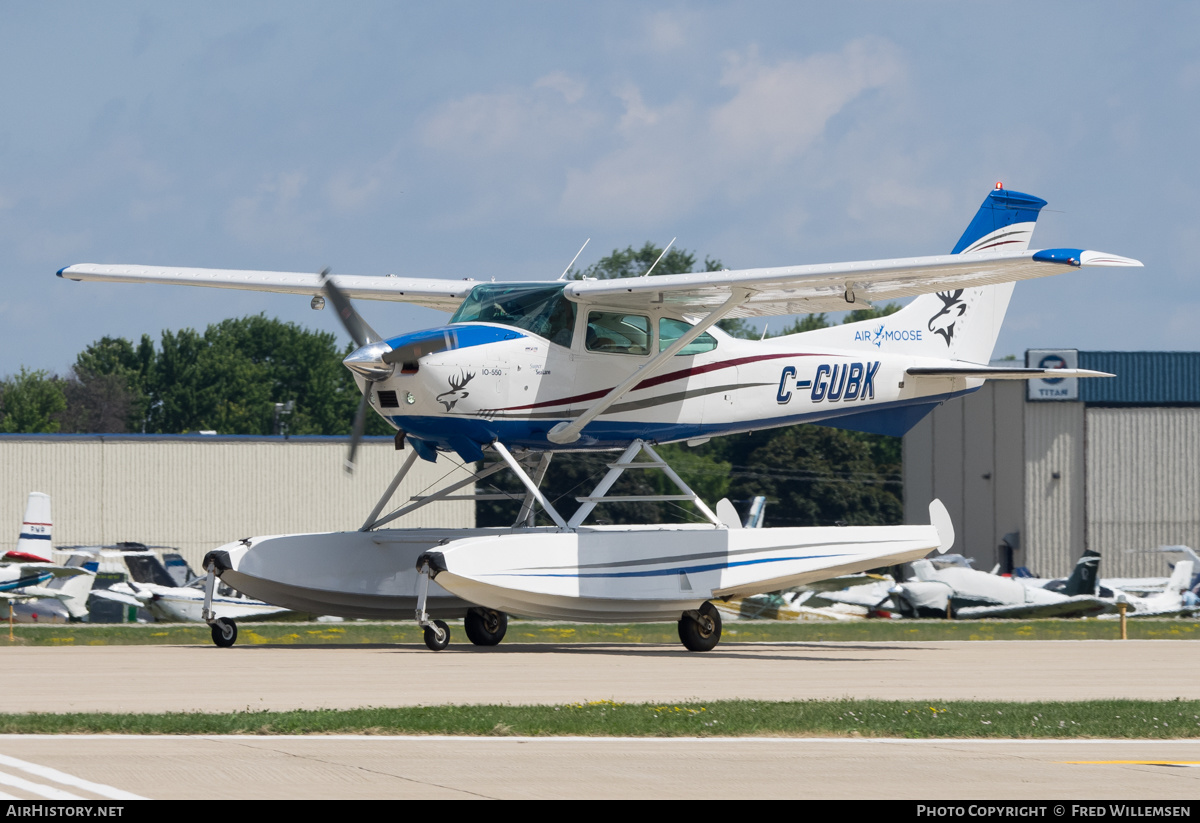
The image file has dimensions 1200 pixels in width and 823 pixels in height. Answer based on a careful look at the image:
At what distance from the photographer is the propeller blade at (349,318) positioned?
17453 millimetres

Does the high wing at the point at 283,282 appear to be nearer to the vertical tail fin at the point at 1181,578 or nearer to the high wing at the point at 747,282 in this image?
the high wing at the point at 747,282

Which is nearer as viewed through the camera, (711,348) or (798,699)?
(798,699)

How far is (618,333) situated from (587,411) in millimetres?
1168

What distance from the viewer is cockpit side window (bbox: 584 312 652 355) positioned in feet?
60.7

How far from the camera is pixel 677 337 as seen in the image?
1938 centimetres

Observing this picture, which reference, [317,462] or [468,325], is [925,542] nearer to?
[468,325]

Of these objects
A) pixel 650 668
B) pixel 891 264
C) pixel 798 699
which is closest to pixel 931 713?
pixel 798 699

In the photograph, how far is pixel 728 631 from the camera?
80.1 feet

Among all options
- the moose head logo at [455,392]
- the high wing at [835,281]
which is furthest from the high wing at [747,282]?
the moose head logo at [455,392]

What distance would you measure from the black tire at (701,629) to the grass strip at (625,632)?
3.28 meters

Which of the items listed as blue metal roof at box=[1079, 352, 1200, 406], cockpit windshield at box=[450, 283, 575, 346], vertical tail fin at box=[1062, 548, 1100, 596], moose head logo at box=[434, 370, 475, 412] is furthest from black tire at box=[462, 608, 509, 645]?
blue metal roof at box=[1079, 352, 1200, 406]

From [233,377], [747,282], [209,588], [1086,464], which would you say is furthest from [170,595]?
[233,377]

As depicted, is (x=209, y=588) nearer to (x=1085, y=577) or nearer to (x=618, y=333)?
(x=618, y=333)

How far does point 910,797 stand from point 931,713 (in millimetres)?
3553
